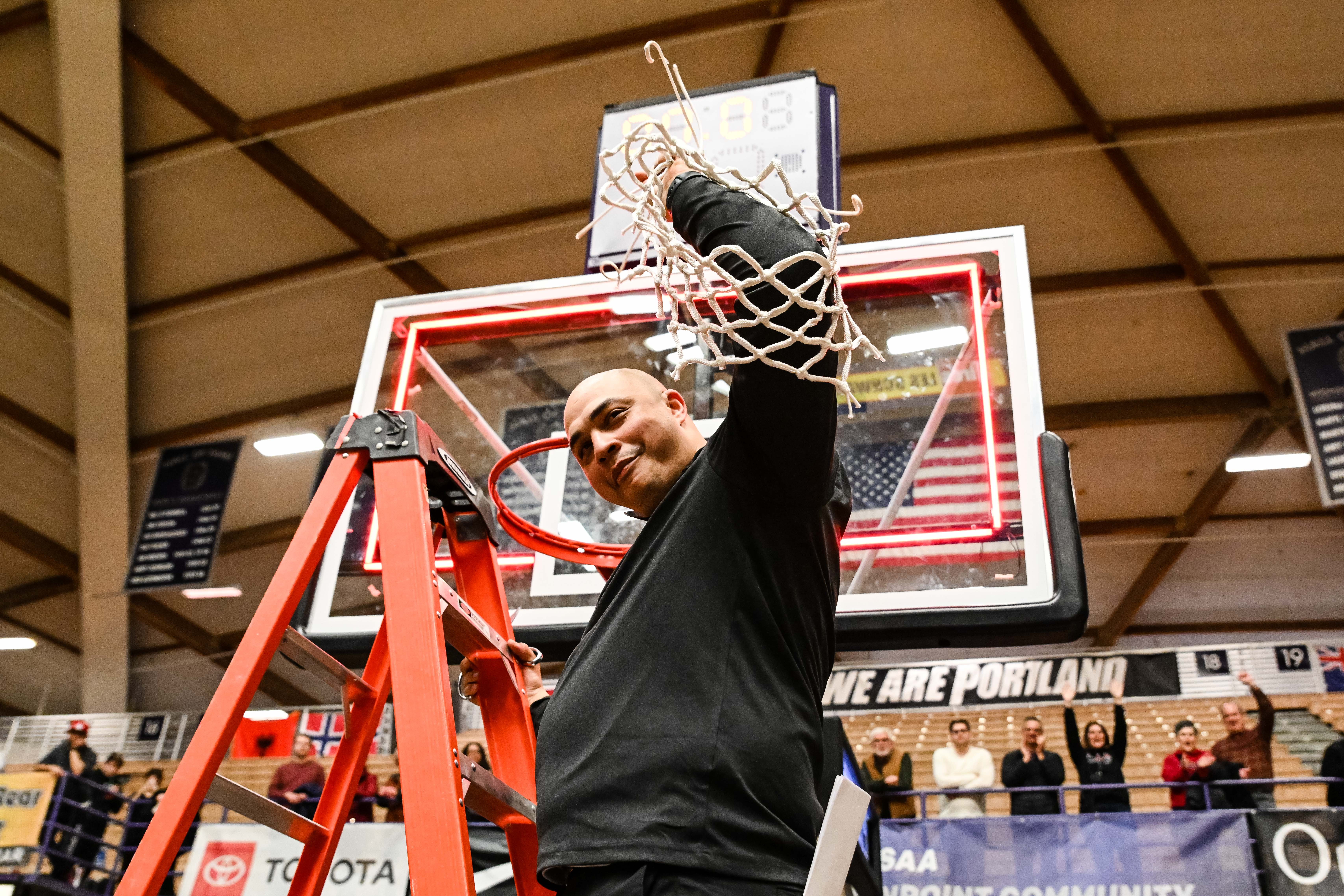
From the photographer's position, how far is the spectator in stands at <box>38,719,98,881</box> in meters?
7.34

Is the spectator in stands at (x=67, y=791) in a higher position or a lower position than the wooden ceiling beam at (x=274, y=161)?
lower

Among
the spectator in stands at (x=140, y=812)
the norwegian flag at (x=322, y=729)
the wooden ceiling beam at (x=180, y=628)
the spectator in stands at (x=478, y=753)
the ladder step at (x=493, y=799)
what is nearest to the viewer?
the ladder step at (x=493, y=799)

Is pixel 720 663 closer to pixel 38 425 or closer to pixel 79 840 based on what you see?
pixel 79 840

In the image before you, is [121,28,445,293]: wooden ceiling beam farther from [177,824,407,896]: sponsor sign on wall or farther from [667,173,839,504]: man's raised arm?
[667,173,839,504]: man's raised arm

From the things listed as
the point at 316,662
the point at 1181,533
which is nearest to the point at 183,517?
the point at 316,662

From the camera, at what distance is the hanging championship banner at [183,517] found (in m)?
9.84

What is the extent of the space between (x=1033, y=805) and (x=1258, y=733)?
6.49 feet

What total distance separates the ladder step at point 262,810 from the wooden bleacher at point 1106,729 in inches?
323

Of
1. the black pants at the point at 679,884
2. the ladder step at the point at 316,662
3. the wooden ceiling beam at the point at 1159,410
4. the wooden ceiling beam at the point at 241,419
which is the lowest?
the black pants at the point at 679,884

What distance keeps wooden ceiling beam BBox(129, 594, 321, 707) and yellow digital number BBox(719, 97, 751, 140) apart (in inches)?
451

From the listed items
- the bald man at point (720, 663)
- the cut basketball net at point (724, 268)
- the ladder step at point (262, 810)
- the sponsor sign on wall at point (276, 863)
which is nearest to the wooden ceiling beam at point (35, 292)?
the sponsor sign on wall at point (276, 863)

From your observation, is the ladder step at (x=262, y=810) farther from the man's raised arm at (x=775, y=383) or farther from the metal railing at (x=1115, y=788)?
the metal railing at (x=1115, y=788)

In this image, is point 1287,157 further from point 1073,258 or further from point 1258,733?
point 1258,733

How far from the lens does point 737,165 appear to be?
3.93 m
